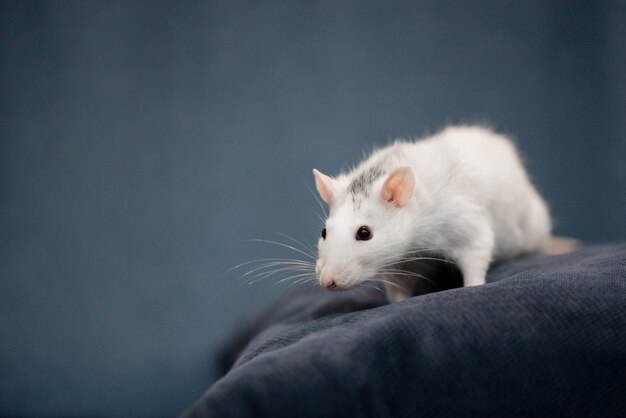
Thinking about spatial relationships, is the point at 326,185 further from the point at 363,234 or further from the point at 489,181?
the point at 489,181

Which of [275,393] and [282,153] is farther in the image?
[282,153]

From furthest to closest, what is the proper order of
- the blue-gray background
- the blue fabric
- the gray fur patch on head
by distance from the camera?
the blue-gray background → the gray fur patch on head → the blue fabric

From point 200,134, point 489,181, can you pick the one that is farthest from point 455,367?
point 200,134

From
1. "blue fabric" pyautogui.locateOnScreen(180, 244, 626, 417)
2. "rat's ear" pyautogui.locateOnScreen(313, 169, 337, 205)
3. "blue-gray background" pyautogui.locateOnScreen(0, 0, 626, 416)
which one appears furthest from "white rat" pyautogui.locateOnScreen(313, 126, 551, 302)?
"blue-gray background" pyautogui.locateOnScreen(0, 0, 626, 416)

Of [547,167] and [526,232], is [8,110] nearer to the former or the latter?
[526,232]

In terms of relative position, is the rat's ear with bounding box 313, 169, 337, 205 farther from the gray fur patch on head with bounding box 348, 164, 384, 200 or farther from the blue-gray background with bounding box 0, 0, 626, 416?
the blue-gray background with bounding box 0, 0, 626, 416

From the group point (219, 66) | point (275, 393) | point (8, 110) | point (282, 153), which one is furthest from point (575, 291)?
point (8, 110)
